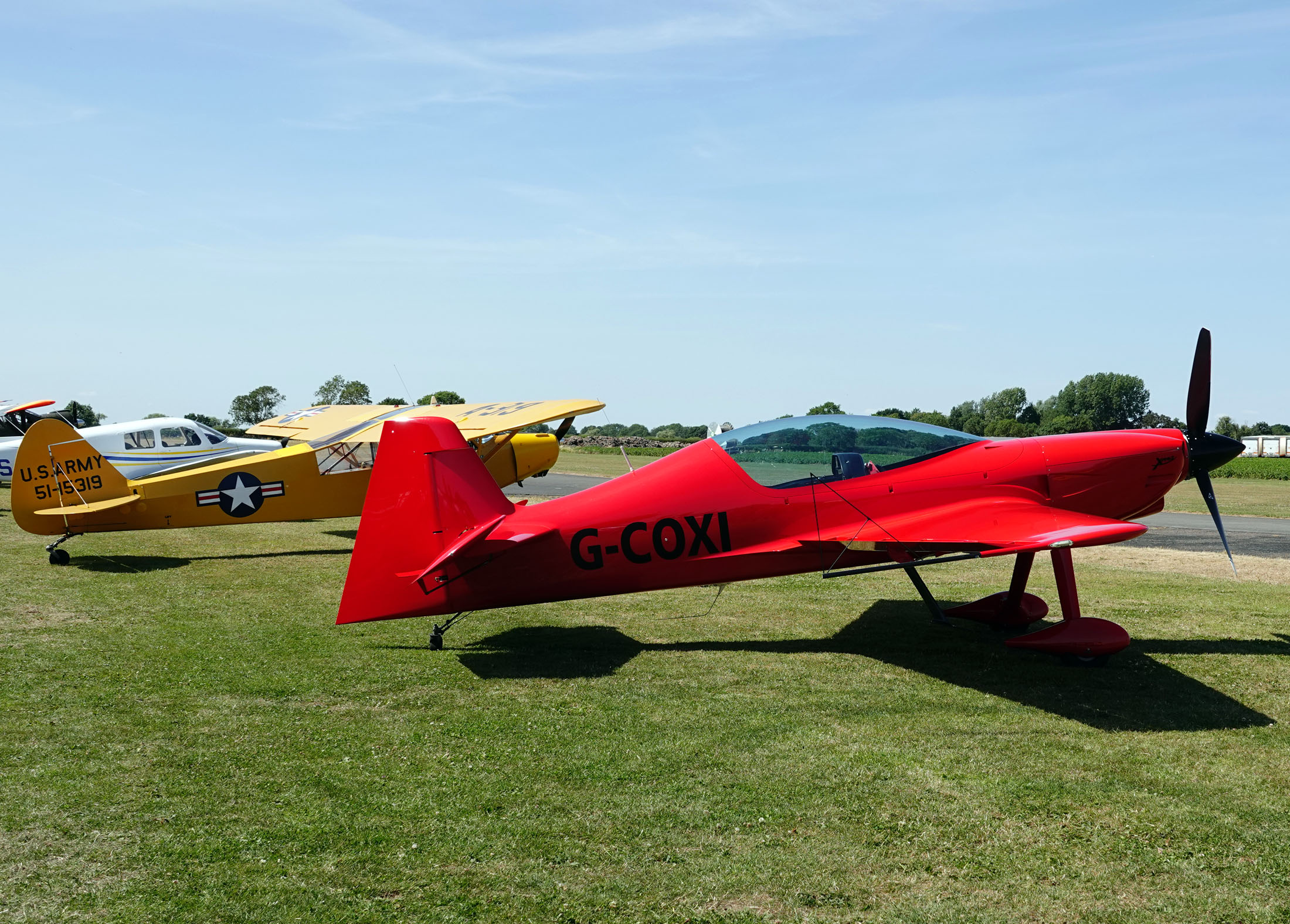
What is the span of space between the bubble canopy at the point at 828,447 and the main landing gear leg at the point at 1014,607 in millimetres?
1442

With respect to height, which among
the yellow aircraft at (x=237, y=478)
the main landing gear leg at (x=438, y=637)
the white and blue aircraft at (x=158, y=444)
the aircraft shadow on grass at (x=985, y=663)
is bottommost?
the aircraft shadow on grass at (x=985, y=663)

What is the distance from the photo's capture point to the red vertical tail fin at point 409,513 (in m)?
7.39

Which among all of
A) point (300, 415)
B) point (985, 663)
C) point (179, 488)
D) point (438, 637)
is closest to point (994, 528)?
point (985, 663)

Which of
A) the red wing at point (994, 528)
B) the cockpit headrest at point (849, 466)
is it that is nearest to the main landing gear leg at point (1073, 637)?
the red wing at point (994, 528)

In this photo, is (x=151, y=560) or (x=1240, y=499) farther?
(x=1240, y=499)

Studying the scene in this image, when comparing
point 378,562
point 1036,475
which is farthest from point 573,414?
point 1036,475

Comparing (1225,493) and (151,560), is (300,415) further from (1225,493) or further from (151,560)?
(1225,493)

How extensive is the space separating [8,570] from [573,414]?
304 inches

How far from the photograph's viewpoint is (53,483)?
12.8 m

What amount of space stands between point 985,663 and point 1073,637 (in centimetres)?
74

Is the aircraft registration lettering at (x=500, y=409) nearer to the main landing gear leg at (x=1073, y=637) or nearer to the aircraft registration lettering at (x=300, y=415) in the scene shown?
the aircraft registration lettering at (x=300, y=415)

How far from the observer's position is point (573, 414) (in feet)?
42.1

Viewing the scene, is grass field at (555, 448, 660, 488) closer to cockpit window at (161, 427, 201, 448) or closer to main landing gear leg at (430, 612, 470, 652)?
cockpit window at (161, 427, 201, 448)

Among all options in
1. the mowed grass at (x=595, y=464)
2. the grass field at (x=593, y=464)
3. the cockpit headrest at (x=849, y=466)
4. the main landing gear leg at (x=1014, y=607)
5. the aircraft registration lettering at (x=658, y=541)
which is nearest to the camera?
the aircraft registration lettering at (x=658, y=541)
